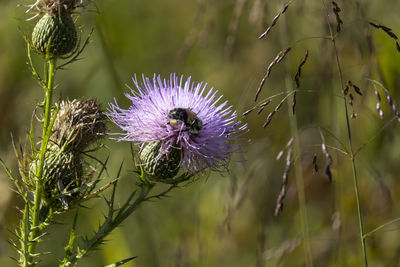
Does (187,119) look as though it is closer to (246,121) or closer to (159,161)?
(159,161)

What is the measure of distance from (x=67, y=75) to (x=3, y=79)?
2.10ft

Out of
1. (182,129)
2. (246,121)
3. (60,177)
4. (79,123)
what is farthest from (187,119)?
(246,121)

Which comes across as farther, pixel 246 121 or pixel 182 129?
pixel 246 121

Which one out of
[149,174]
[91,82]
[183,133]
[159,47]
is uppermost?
[159,47]

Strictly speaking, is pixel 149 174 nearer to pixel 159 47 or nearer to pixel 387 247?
pixel 387 247

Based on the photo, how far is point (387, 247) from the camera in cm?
433

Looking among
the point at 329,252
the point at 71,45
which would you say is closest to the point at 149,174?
the point at 71,45

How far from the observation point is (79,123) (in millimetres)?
2746

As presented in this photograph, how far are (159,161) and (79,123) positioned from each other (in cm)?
46

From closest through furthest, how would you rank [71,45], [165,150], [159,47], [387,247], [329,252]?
[71,45], [165,150], [329,252], [387,247], [159,47]

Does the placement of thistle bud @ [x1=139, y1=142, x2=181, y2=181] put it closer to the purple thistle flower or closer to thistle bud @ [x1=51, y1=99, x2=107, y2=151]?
the purple thistle flower

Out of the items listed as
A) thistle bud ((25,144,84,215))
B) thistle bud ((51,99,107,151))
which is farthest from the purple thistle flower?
thistle bud ((25,144,84,215))

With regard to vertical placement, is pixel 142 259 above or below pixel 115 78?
below

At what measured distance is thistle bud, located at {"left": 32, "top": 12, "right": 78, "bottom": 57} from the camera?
2.46m
